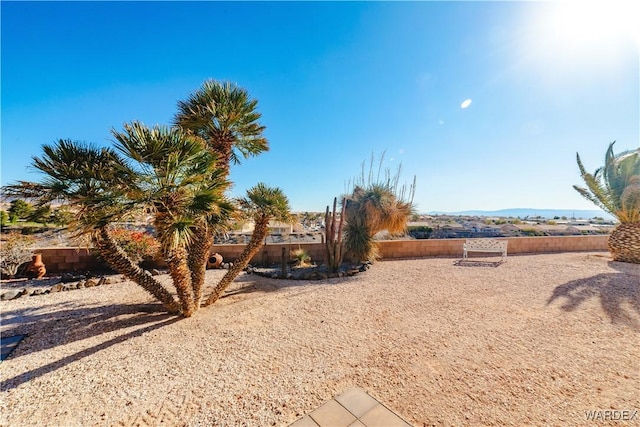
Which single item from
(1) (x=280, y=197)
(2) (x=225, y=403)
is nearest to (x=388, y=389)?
(2) (x=225, y=403)

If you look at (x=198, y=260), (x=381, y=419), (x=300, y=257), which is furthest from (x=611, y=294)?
(x=198, y=260)

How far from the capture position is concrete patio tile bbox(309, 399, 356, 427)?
2234 millimetres

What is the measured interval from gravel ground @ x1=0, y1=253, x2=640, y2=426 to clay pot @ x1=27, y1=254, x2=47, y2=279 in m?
2.15

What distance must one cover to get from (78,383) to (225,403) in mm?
1891

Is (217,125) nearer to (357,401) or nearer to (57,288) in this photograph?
(357,401)

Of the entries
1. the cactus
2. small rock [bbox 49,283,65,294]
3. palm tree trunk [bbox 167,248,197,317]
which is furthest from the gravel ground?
the cactus

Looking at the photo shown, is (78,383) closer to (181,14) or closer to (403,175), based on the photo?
(181,14)

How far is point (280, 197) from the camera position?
5.58 meters

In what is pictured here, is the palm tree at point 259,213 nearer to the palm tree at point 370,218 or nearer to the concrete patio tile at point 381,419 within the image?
the palm tree at point 370,218

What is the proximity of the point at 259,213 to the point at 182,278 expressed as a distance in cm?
196

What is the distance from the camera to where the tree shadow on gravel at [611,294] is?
15.1 ft

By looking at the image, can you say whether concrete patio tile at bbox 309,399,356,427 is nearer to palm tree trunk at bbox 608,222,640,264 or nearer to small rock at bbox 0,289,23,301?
small rock at bbox 0,289,23,301

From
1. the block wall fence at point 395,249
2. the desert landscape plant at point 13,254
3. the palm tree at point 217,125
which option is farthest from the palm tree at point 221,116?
the desert landscape plant at point 13,254

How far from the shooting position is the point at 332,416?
7.61 ft
